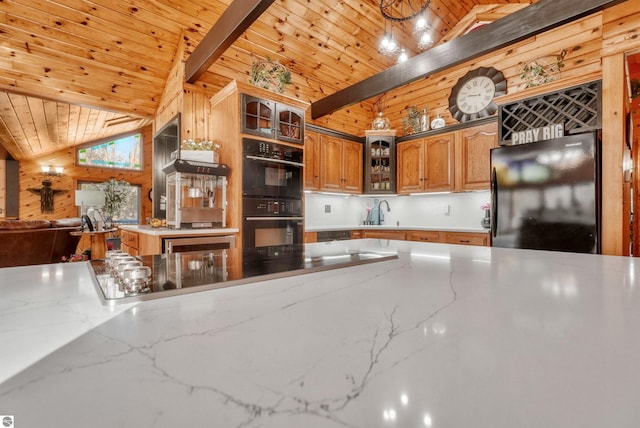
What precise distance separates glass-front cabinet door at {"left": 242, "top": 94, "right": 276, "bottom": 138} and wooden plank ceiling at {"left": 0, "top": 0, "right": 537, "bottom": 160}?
29.1 inches

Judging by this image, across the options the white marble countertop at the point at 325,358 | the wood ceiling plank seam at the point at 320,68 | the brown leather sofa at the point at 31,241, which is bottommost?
the brown leather sofa at the point at 31,241

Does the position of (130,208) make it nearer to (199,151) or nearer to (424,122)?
(199,151)

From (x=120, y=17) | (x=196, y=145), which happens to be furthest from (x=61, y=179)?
(x=196, y=145)

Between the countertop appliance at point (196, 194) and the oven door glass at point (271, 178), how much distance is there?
0.23m

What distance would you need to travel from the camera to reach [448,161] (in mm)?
3814

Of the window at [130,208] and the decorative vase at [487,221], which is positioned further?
the window at [130,208]

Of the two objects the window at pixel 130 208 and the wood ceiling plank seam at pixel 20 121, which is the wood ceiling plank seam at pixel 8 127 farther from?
the window at pixel 130 208

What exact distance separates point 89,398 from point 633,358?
1.83 ft

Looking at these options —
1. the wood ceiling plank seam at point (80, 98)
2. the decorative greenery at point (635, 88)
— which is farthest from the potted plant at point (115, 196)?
the decorative greenery at point (635, 88)

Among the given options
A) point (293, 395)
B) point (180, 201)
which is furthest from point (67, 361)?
point (180, 201)

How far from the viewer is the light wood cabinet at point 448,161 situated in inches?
138

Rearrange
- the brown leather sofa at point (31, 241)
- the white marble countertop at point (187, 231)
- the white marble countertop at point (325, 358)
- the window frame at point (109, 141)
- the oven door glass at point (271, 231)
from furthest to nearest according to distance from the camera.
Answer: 1. the window frame at point (109, 141)
2. the brown leather sofa at point (31, 241)
3. the oven door glass at point (271, 231)
4. the white marble countertop at point (187, 231)
5. the white marble countertop at point (325, 358)

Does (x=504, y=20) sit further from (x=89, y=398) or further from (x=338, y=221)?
(x=89, y=398)

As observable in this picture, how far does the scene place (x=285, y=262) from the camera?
91cm
